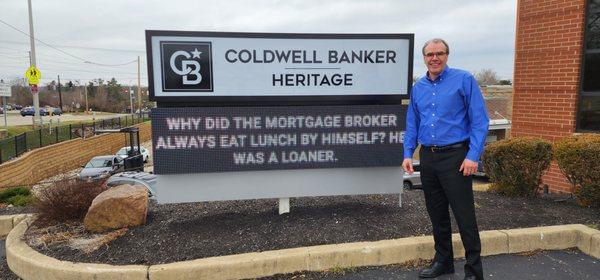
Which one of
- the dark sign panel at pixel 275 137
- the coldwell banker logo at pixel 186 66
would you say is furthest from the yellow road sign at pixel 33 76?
the dark sign panel at pixel 275 137

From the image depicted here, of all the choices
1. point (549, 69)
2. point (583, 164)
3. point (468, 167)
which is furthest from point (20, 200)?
point (549, 69)

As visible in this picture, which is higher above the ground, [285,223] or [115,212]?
[115,212]

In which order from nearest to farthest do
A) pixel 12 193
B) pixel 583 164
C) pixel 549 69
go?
1. pixel 583 164
2. pixel 549 69
3. pixel 12 193

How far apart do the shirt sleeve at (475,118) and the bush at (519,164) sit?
271cm

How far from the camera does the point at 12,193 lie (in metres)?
8.73

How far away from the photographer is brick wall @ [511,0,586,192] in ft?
25.4

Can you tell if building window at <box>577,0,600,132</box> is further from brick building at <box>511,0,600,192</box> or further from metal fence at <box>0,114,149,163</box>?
metal fence at <box>0,114,149,163</box>

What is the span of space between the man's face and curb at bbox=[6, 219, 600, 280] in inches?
63.9

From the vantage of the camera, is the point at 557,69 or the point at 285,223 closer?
the point at 285,223

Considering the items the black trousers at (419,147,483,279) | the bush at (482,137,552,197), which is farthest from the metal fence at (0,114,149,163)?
the black trousers at (419,147,483,279)

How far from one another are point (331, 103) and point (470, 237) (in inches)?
82.0

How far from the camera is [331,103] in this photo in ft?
15.7

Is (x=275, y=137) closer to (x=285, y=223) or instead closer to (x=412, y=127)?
(x=285, y=223)

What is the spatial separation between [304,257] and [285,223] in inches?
36.5
